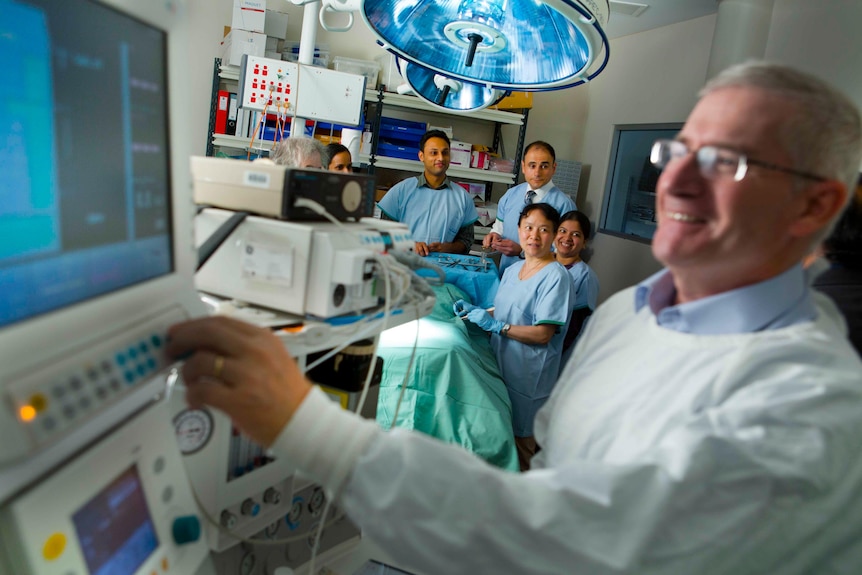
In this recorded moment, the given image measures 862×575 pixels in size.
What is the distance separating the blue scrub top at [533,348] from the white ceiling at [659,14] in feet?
6.99

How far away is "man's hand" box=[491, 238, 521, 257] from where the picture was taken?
3.66 metres

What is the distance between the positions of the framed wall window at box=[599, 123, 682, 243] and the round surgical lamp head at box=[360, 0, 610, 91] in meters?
3.34

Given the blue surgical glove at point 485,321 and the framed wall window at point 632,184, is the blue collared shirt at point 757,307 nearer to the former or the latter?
the blue surgical glove at point 485,321

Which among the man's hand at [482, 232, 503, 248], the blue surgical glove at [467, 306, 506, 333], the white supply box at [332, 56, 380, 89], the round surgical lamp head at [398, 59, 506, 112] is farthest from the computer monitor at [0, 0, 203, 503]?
the white supply box at [332, 56, 380, 89]

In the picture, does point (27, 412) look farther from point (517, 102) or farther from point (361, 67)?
point (517, 102)

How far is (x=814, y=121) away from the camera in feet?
2.63

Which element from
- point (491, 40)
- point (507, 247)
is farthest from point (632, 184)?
point (491, 40)

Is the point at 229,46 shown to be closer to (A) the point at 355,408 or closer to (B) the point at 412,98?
(B) the point at 412,98

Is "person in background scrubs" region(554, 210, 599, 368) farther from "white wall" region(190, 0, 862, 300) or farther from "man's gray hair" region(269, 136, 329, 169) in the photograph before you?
"man's gray hair" region(269, 136, 329, 169)

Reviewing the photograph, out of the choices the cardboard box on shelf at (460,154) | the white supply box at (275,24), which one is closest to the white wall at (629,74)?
the white supply box at (275,24)

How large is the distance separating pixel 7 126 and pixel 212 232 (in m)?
0.64

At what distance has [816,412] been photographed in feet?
2.23

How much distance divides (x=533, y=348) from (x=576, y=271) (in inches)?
33.6

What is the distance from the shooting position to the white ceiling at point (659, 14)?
3773 mm
